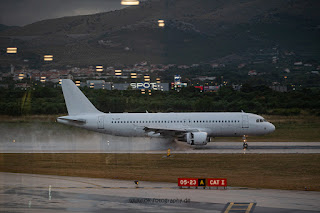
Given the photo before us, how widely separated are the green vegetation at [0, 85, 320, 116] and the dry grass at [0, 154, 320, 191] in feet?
88.1

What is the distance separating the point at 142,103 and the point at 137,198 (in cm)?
5418

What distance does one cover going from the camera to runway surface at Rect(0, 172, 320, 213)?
2011 cm

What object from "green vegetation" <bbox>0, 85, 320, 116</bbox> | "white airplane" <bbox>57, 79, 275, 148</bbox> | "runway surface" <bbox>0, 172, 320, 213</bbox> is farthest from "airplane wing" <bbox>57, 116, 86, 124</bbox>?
"runway surface" <bbox>0, 172, 320, 213</bbox>

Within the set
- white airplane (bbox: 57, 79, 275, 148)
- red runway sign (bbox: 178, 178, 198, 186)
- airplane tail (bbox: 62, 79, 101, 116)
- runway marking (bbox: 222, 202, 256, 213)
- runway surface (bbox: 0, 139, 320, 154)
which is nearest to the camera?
runway marking (bbox: 222, 202, 256, 213)

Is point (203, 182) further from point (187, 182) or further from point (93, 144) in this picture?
point (93, 144)

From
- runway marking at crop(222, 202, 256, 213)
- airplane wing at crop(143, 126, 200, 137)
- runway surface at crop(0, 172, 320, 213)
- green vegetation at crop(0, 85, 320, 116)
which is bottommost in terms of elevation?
runway surface at crop(0, 172, 320, 213)

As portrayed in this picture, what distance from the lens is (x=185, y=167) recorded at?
3366 centimetres

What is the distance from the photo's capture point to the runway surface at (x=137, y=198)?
2011 centimetres

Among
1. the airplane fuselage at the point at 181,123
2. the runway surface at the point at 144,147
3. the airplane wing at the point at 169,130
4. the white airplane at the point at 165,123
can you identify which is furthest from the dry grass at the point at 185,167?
the airplane fuselage at the point at 181,123

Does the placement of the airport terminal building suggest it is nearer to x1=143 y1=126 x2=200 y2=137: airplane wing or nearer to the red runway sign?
x1=143 y1=126 x2=200 y2=137: airplane wing

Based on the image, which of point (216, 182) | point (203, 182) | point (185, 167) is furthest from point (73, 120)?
point (216, 182)

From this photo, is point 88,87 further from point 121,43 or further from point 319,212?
point 319,212

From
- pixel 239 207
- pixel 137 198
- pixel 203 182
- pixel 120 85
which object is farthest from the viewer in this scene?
pixel 120 85

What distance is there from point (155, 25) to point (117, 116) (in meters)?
101
